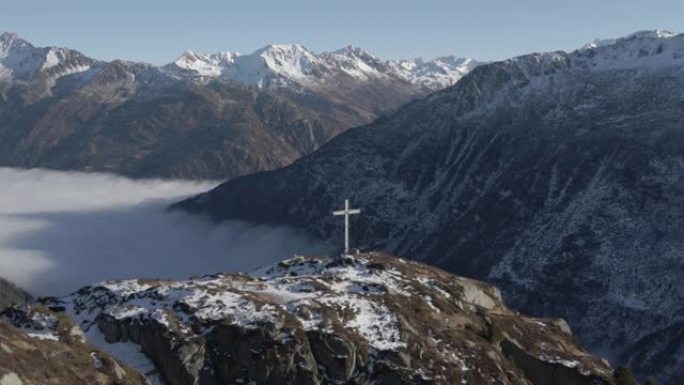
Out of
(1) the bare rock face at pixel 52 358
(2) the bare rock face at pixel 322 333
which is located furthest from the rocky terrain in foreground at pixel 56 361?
(2) the bare rock face at pixel 322 333

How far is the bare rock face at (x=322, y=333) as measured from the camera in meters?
72.4

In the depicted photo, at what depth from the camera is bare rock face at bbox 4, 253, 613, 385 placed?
72438 millimetres

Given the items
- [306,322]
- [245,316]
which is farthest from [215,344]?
[306,322]

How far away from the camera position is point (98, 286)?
287 feet

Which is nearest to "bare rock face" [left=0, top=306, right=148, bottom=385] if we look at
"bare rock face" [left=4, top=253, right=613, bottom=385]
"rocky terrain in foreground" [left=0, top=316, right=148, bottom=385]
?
"rocky terrain in foreground" [left=0, top=316, right=148, bottom=385]

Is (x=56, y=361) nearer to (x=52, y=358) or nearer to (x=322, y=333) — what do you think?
(x=52, y=358)

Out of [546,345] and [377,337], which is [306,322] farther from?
[546,345]

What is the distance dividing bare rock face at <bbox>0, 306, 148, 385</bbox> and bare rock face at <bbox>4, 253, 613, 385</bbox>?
608 centimetres

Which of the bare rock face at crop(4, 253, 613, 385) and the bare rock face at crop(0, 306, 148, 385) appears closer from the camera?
the bare rock face at crop(0, 306, 148, 385)

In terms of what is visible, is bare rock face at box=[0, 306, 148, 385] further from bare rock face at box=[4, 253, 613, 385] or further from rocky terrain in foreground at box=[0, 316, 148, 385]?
bare rock face at box=[4, 253, 613, 385]

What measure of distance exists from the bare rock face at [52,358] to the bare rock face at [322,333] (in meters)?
6.08

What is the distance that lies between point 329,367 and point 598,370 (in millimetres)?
31891

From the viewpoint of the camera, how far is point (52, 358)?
188 feet

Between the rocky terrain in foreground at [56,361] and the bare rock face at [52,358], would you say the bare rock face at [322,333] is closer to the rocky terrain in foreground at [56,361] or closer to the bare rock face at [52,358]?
the bare rock face at [52,358]
